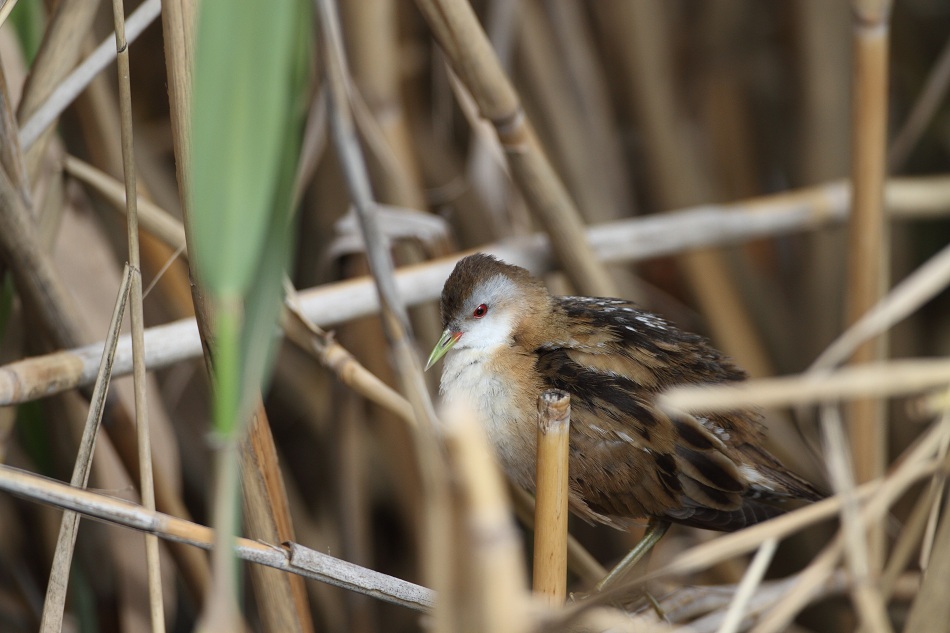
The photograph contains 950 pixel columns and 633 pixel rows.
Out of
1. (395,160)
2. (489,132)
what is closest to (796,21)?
(489,132)

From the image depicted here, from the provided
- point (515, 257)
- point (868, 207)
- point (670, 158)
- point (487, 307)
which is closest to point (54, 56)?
point (487, 307)

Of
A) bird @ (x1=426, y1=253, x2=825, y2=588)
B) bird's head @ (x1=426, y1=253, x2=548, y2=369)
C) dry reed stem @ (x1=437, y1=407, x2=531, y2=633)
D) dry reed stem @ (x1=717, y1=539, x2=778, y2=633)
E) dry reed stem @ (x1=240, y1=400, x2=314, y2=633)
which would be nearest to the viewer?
dry reed stem @ (x1=437, y1=407, x2=531, y2=633)

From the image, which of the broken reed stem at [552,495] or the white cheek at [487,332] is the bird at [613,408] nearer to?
the white cheek at [487,332]

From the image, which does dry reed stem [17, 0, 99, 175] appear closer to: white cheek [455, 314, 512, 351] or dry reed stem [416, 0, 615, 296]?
dry reed stem [416, 0, 615, 296]

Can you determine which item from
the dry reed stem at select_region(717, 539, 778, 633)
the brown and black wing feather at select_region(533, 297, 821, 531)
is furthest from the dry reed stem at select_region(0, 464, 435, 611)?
the brown and black wing feather at select_region(533, 297, 821, 531)

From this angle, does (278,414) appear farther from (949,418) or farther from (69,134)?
(949,418)

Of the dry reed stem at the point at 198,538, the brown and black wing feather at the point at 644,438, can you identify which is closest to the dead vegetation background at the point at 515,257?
the dry reed stem at the point at 198,538

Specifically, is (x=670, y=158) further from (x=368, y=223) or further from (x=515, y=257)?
(x=368, y=223)
